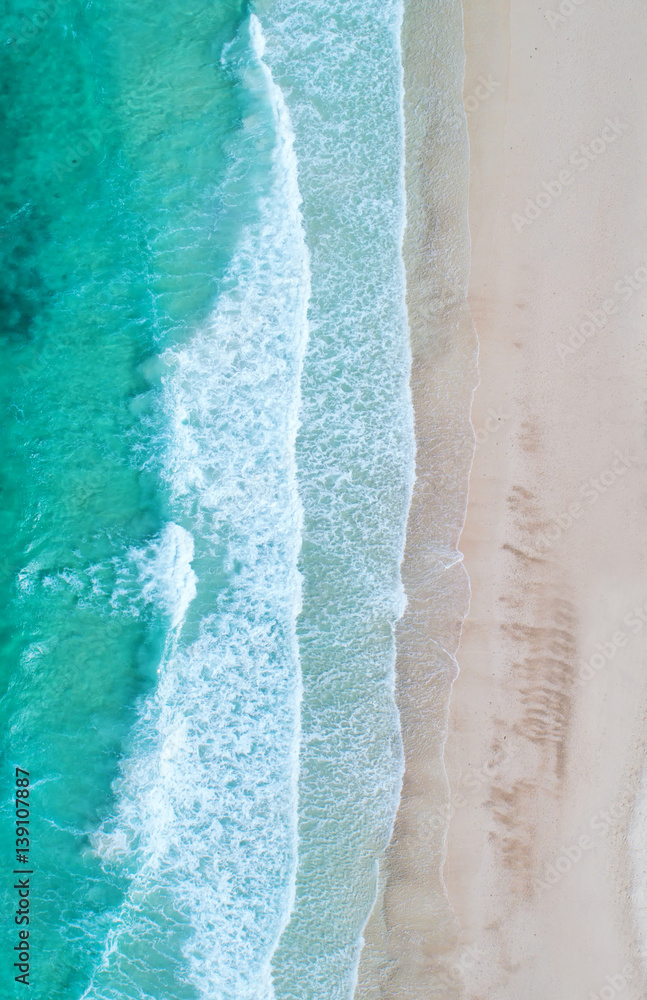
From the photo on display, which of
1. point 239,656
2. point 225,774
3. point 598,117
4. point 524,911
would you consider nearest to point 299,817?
point 225,774

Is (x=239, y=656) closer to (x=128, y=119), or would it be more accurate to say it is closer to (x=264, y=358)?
(x=264, y=358)

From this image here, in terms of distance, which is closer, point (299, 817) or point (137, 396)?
point (299, 817)

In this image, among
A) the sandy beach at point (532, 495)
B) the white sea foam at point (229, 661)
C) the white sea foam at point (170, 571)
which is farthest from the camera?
the white sea foam at point (170, 571)

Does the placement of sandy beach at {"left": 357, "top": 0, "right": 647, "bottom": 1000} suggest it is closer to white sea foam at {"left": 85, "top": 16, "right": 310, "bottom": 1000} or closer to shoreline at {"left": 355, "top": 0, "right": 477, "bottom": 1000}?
shoreline at {"left": 355, "top": 0, "right": 477, "bottom": 1000}

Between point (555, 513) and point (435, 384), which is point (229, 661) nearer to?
point (435, 384)

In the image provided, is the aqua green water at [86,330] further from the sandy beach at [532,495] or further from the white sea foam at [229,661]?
the sandy beach at [532,495]

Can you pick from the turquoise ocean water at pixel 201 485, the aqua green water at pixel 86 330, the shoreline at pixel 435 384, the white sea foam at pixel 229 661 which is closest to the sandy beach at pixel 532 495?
the shoreline at pixel 435 384
